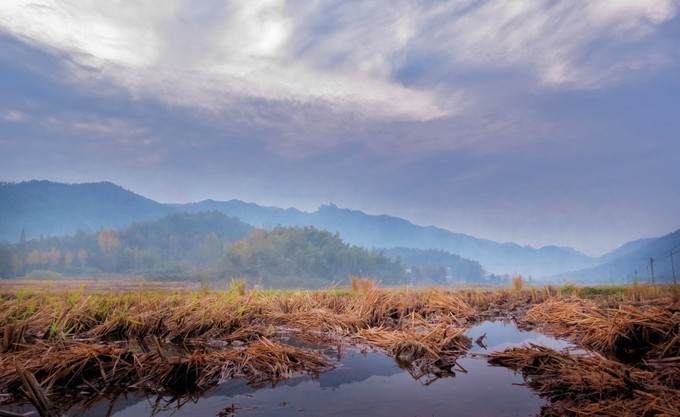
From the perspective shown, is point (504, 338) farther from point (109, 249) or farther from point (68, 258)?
point (68, 258)

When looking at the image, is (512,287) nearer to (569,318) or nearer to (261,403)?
(569,318)

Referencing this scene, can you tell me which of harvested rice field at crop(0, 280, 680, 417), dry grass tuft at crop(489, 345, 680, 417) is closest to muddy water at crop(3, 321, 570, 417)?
harvested rice field at crop(0, 280, 680, 417)

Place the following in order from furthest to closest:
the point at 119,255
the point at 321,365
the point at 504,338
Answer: the point at 119,255 → the point at 504,338 → the point at 321,365

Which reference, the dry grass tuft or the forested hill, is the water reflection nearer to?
the dry grass tuft

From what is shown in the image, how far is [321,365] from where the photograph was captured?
5.99 metres

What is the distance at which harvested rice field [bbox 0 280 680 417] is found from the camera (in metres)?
4.27

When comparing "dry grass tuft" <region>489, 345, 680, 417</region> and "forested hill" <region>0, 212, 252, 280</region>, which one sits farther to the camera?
"forested hill" <region>0, 212, 252, 280</region>

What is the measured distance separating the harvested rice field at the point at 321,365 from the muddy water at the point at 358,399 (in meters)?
0.02

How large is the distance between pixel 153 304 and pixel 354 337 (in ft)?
15.4

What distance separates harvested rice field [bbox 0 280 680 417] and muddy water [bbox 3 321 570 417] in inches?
0.7

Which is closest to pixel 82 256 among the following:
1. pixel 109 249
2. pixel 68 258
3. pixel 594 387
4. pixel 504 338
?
pixel 68 258

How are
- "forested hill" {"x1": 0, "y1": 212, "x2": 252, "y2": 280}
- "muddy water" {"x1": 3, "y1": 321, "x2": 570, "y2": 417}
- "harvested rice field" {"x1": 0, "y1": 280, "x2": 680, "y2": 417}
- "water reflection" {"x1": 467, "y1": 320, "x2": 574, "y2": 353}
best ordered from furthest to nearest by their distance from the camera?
"forested hill" {"x1": 0, "y1": 212, "x2": 252, "y2": 280} → "water reflection" {"x1": 467, "y1": 320, "x2": 574, "y2": 353} → "harvested rice field" {"x1": 0, "y1": 280, "x2": 680, "y2": 417} → "muddy water" {"x1": 3, "y1": 321, "x2": 570, "y2": 417}

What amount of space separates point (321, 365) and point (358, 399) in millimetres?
1491

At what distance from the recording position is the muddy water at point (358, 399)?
13.7 feet
